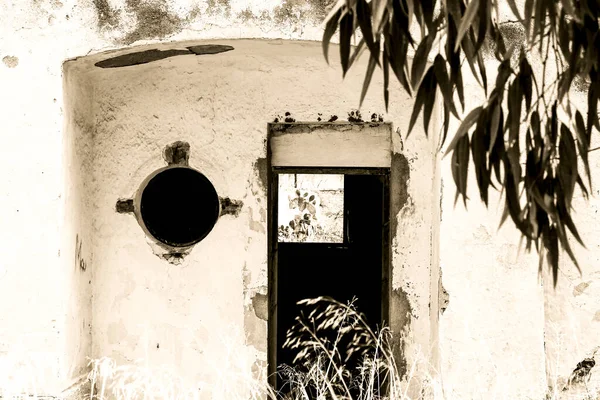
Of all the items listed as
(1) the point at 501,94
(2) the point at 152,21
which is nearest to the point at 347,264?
(2) the point at 152,21

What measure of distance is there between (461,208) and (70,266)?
218 cm

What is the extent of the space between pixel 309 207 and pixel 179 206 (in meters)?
5.34

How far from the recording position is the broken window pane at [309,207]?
32.3ft

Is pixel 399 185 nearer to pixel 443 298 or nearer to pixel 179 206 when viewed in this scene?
pixel 443 298

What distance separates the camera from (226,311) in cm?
478

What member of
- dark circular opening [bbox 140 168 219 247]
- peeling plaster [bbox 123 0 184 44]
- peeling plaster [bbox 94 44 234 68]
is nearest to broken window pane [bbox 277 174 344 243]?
dark circular opening [bbox 140 168 219 247]

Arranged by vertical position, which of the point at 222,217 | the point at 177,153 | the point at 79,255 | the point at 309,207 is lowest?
the point at 79,255

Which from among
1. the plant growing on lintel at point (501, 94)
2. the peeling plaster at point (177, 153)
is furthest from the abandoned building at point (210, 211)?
the plant growing on lintel at point (501, 94)

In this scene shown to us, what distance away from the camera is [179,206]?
492cm

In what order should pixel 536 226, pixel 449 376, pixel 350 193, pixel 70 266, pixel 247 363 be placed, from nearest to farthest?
pixel 536 226
pixel 449 376
pixel 70 266
pixel 247 363
pixel 350 193

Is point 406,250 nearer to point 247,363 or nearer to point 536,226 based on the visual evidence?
point 247,363

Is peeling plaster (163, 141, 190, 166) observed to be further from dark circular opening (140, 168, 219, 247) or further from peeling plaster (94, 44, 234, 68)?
peeling plaster (94, 44, 234, 68)

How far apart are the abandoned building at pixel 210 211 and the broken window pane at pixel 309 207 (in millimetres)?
4913

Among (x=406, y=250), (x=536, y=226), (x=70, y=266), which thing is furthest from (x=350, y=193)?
(x=536, y=226)
